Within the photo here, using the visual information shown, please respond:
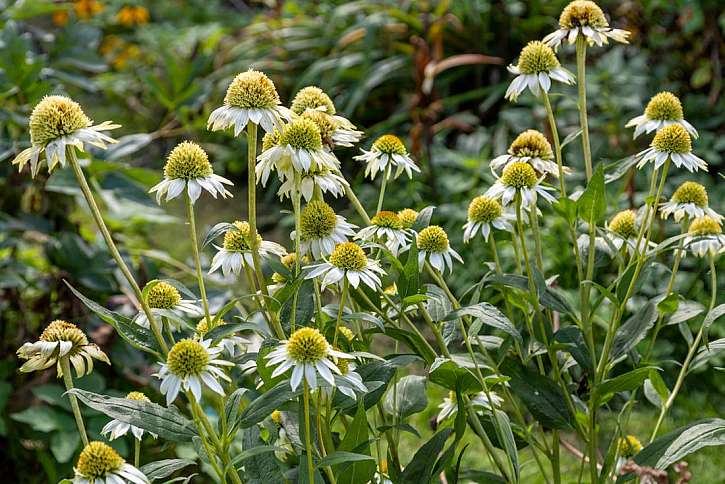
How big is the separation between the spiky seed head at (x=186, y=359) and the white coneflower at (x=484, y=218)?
0.42m

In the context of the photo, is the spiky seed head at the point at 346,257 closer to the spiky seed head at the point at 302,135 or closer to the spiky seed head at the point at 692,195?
the spiky seed head at the point at 302,135

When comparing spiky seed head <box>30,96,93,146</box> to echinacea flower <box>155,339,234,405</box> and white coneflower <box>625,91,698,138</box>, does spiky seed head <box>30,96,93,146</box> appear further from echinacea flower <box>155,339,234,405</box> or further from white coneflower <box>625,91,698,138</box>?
white coneflower <box>625,91,698,138</box>

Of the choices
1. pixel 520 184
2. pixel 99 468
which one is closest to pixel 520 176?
pixel 520 184

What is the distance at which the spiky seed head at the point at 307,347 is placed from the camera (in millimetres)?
844

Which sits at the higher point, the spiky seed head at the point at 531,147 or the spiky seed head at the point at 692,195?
the spiky seed head at the point at 531,147

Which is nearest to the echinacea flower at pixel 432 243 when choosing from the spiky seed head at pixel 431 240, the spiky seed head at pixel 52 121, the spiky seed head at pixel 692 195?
the spiky seed head at pixel 431 240

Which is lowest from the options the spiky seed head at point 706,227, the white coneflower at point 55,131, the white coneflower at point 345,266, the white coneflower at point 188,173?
the spiky seed head at point 706,227

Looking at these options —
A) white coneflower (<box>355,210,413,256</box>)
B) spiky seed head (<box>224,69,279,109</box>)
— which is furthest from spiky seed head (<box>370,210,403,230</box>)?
spiky seed head (<box>224,69,279,109</box>)

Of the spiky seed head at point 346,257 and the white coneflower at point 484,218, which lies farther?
the white coneflower at point 484,218

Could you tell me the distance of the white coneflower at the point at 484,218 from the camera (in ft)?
3.73

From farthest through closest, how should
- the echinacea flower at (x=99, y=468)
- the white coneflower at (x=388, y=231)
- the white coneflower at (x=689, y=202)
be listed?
the white coneflower at (x=689, y=202) → the white coneflower at (x=388, y=231) → the echinacea flower at (x=99, y=468)

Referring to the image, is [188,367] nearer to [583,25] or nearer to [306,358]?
[306,358]

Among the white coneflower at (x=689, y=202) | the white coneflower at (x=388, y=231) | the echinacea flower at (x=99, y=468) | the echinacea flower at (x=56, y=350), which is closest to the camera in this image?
the echinacea flower at (x=99, y=468)

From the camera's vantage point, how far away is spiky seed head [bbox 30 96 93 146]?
2.94ft
